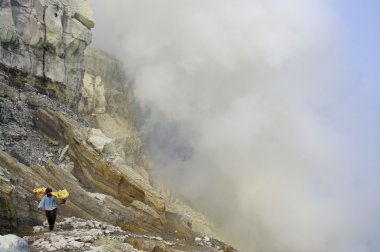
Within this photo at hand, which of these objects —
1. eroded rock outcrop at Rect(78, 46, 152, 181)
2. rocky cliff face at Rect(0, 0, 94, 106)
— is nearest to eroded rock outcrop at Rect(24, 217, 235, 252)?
rocky cliff face at Rect(0, 0, 94, 106)

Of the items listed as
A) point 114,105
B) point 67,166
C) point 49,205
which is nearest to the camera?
point 49,205

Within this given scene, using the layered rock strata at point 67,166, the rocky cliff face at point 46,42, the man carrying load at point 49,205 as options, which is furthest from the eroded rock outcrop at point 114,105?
the man carrying load at point 49,205

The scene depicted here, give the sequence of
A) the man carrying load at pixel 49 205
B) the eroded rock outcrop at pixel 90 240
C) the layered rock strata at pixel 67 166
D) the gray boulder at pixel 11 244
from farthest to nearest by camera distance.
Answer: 1. the layered rock strata at pixel 67 166
2. the man carrying load at pixel 49 205
3. the eroded rock outcrop at pixel 90 240
4. the gray boulder at pixel 11 244

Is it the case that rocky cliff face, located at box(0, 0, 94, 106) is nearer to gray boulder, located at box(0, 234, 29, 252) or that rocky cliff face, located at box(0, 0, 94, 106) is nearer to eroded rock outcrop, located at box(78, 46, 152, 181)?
gray boulder, located at box(0, 234, 29, 252)

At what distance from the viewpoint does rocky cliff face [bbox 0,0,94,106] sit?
3712cm

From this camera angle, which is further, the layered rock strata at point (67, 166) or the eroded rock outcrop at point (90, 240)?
the layered rock strata at point (67, 166)

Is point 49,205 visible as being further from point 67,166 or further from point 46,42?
point 46,42

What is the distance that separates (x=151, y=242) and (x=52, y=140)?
47.0ft

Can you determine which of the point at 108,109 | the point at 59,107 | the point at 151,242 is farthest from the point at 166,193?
the point at 151,242

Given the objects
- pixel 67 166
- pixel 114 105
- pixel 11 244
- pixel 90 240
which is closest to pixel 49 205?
pixel 90 240

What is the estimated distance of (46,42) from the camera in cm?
4134

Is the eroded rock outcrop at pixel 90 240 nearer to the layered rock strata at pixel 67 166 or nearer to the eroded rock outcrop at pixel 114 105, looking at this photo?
the layered rock strata at pixel 67 166

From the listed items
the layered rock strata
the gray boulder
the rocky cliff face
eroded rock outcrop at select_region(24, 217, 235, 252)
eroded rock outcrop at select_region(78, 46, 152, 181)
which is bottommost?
the gray boulder

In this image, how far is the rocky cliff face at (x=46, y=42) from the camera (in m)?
37.1
